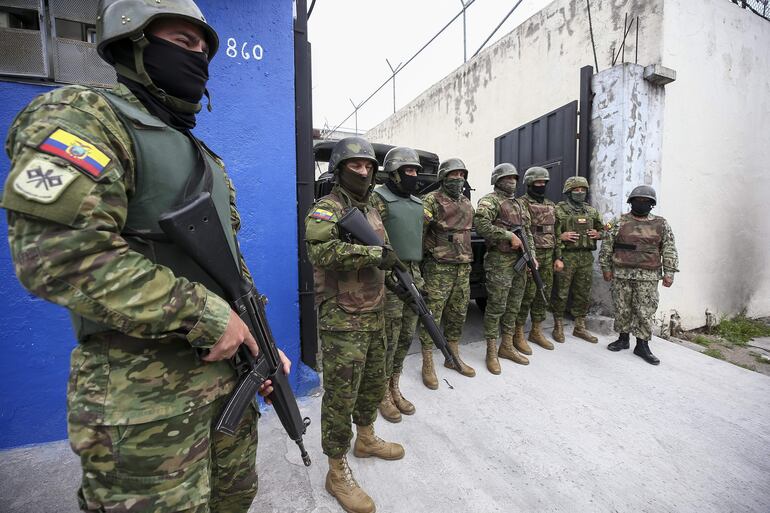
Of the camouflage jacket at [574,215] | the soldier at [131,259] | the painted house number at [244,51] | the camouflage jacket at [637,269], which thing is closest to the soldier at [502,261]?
the camouflage jacket at [574,215]

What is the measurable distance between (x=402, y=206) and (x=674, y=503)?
8.18 feet

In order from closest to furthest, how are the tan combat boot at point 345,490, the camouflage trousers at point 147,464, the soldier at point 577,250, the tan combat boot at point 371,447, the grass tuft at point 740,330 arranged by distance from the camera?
1. the camouflage trousers at point 147,464
2. the tan combat boot at point 345,490
3. the tan combat boot at point 371,447
4. the soldier at point 577,250
5. the grass tuft at point 740,330

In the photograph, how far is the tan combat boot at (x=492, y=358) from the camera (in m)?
3.59

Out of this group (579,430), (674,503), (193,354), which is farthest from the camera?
(579,430)

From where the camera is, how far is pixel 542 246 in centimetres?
430

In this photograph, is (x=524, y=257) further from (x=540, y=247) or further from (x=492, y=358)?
(x=492, y=358)

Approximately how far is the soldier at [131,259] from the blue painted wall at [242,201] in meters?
1.58

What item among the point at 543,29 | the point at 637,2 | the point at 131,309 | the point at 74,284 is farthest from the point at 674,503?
the point at 543,29

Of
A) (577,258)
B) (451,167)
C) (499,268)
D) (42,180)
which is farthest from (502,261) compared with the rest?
(42,180)

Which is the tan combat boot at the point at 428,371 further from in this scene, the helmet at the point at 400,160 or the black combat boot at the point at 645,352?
the black combat boot at the point at 645,352

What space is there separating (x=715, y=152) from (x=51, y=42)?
7.27 m

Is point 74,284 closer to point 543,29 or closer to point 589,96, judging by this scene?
point 589,96

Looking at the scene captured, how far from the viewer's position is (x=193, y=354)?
1.08 meters

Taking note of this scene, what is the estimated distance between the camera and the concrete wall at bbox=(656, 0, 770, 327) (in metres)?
4.71
